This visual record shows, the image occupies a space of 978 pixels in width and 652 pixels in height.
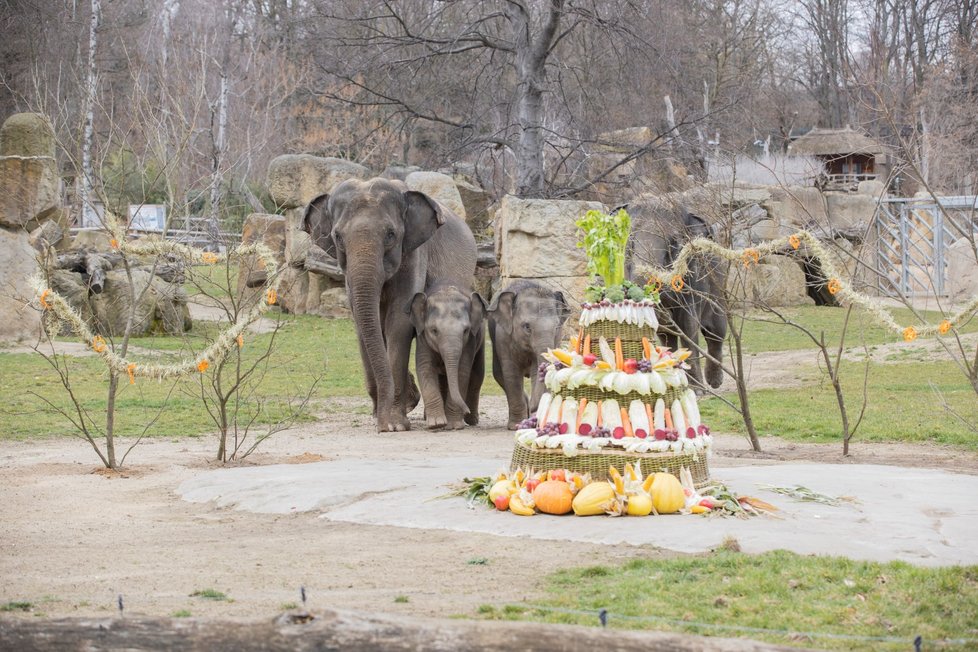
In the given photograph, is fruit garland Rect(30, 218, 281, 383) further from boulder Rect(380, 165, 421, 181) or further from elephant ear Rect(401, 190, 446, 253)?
boulder Rect(380, 165, 421, 181)

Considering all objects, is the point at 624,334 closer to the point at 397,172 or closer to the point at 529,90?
the point at 529,90

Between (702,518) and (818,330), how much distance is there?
19720 millimetres

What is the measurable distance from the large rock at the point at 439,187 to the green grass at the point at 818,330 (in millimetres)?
6755


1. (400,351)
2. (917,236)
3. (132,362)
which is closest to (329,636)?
(132,362)

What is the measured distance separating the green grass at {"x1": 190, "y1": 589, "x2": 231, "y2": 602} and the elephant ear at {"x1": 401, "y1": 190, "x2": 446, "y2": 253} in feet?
31.2

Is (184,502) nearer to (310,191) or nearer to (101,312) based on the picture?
(101,312)

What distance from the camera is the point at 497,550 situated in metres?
7.84

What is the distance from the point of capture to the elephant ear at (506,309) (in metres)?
15.2

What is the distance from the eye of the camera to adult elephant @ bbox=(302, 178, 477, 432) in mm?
15156

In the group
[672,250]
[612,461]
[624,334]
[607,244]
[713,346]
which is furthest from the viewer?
[713,346]

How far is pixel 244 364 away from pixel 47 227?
5166 mm

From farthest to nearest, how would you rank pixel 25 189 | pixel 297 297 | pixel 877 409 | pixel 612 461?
pixel 297 297 → pixel 25 189 → pixel 877 409 → pixel 612 461

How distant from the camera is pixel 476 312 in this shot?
50.6ft

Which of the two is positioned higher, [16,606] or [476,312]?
[476,312]
